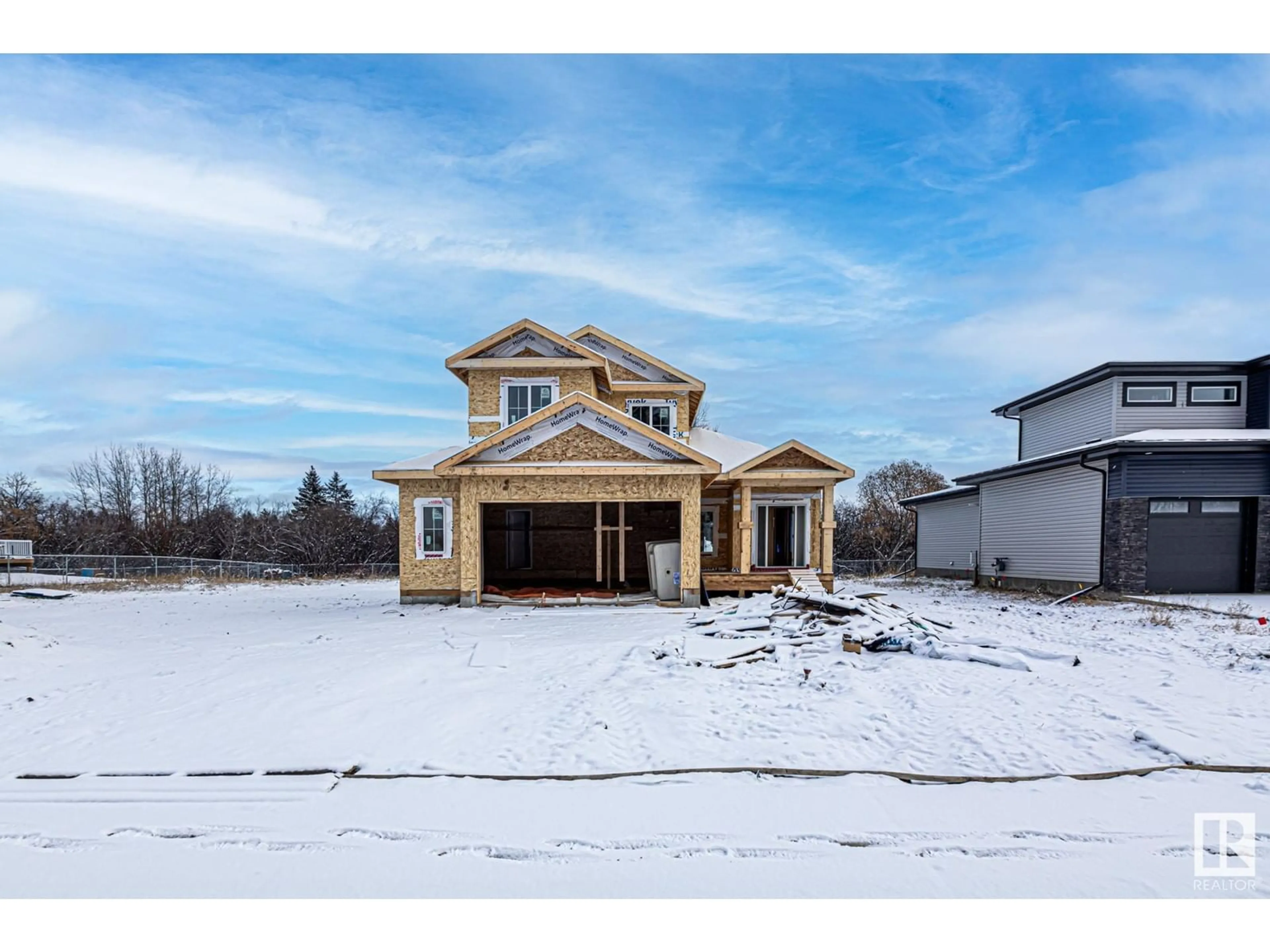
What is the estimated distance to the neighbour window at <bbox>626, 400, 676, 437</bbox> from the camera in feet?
66.2

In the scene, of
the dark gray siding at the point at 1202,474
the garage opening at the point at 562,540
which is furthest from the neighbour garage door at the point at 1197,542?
the garage opening at the point at 562,540

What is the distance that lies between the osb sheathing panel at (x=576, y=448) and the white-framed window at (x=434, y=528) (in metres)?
2.58

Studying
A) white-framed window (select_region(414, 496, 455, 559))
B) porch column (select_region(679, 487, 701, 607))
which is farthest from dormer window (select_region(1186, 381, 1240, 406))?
white-framed window (select_region(414, 496, 455, 559))

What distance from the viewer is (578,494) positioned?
15.4m

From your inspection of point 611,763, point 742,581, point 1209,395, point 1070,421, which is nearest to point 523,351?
point 742,581

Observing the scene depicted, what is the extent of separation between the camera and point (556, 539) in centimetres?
2072

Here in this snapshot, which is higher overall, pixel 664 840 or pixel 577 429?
pixel 577 429

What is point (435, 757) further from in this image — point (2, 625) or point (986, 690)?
point (2, 625)

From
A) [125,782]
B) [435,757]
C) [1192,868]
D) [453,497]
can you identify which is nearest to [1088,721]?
[1192,868]

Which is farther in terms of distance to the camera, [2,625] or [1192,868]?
[2,625]

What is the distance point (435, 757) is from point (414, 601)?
35.7ft

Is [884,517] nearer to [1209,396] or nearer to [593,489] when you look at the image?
[1209,396]

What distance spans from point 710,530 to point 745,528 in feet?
8.07

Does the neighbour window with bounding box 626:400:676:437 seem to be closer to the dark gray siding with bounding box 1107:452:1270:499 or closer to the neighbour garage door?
the dark gray siding with bounding box 1107:452:1270:499
